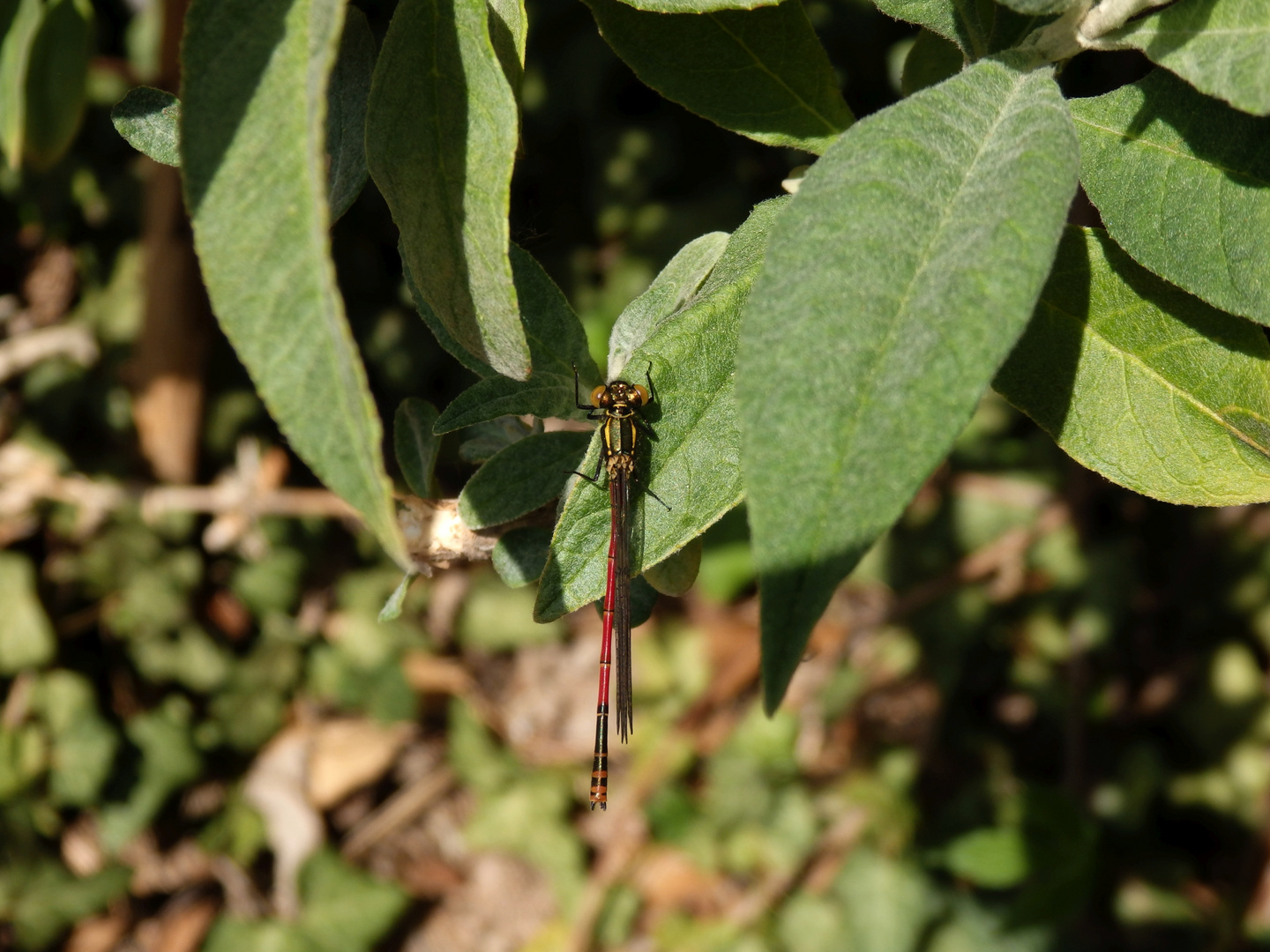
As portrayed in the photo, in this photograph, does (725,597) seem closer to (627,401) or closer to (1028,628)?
(1028,628)

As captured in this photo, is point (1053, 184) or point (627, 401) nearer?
point (1053, 184)

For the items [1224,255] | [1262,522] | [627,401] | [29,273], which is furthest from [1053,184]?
[29,273]

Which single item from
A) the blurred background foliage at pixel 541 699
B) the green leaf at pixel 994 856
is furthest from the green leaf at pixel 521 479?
the green leaf at pixel 994 856

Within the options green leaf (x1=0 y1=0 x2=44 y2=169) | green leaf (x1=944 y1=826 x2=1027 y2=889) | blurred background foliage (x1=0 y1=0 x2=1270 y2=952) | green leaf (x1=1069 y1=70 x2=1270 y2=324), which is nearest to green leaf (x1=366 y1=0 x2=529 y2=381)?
green leaf (x1=1069 y1=70 x2=1270 y2=324)

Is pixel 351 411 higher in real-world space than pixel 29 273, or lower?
higher

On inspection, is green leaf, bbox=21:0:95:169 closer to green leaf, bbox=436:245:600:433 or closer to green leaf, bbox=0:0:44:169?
green leaf, bbox=0:0:44:169
